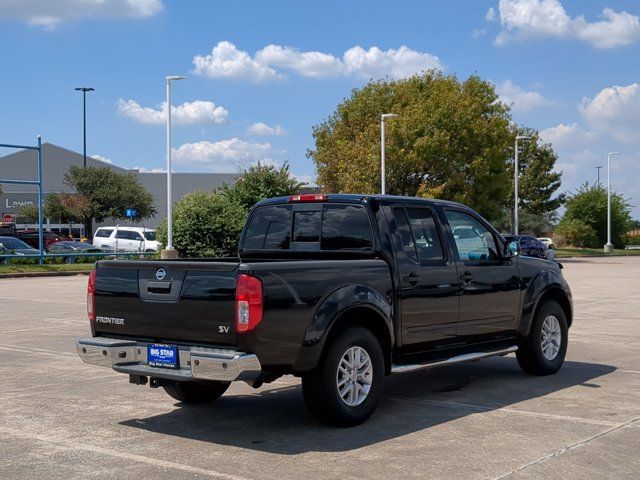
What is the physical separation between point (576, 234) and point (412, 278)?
223 ft

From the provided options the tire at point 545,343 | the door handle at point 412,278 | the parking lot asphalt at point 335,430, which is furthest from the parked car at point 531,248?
the door handle at point 412,278

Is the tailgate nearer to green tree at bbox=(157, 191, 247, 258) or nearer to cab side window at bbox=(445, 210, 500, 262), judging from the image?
cab side window at bbox=(445, 210, 500, 262)

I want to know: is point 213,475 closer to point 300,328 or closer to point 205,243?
point 300,328

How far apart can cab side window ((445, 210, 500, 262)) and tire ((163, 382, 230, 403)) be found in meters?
2.70

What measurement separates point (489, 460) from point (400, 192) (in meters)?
41.1

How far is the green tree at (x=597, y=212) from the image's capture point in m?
74.8

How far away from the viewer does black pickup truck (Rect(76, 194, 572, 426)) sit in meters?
6.57

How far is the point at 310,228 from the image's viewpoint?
8344 millimetres

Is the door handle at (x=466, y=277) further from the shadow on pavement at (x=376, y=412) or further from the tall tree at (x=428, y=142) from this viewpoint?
the tall tree at (x=428, y=142)

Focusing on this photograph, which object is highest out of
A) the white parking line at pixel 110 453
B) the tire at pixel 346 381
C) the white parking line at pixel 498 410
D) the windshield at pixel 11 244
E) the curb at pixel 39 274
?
the windshield at pixel 11 244

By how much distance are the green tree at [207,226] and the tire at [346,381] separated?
87.2ft

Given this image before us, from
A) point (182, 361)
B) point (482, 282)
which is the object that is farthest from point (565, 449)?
point (182, 361)

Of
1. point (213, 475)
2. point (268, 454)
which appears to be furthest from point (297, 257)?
point (213, 475)

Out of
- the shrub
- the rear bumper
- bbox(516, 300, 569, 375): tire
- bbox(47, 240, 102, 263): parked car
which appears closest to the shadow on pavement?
bbox(516, 300, 569, 375): tire
